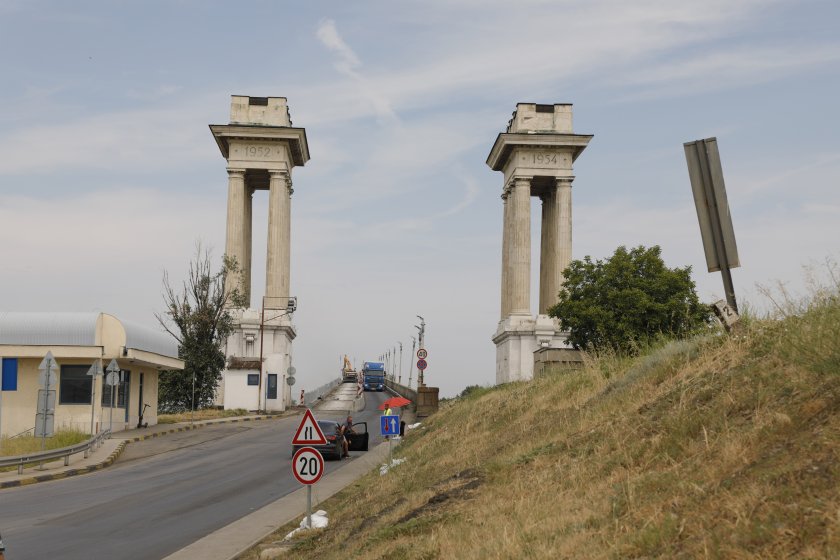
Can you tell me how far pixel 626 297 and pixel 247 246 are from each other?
38.7 meters

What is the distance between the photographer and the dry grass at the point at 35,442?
31719mm

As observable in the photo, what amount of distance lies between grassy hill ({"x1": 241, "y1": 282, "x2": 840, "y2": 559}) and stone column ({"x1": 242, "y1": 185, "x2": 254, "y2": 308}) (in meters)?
63.9

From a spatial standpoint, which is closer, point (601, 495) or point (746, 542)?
point (746, 542)

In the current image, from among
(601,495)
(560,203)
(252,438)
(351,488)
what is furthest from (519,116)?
(601,495)

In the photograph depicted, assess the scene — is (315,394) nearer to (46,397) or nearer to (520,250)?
(520,250)

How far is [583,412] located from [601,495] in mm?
4949

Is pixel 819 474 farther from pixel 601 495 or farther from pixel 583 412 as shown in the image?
pixel 583 412

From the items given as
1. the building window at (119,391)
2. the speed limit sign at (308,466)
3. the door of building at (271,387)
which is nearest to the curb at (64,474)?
the building window at (119,391)

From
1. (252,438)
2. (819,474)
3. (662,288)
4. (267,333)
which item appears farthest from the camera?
(267,333)

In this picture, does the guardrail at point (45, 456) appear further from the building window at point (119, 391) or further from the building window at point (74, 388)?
the building window at point (119, 391)

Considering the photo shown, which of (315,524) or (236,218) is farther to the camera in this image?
(236,218)

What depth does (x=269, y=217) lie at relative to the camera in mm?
78312

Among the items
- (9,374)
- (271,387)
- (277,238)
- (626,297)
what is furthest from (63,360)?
(277,238)

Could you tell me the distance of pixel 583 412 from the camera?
1313 centimetres
